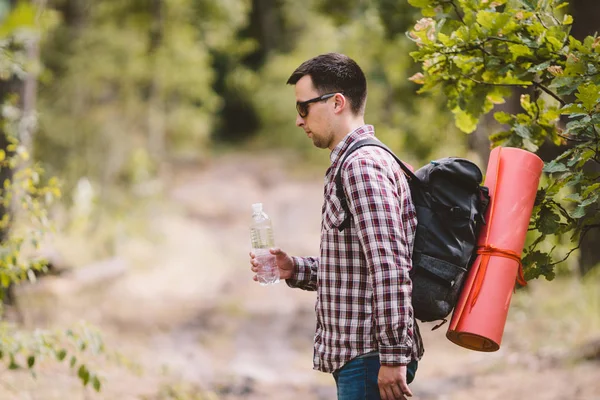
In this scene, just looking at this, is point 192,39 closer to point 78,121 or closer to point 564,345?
point 78,121

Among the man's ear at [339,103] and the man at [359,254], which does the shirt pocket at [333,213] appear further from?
the man's ear at [339,103]

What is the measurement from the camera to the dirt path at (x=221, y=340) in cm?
588

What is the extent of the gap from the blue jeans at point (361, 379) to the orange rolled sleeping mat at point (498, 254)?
0.33 metres

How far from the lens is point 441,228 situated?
2.35 meters

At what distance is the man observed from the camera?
219cm

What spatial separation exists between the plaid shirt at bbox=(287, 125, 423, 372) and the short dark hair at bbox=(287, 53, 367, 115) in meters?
0.15

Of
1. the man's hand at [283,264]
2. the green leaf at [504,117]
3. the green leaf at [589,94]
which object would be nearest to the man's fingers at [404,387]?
the man's hand at [283,264]

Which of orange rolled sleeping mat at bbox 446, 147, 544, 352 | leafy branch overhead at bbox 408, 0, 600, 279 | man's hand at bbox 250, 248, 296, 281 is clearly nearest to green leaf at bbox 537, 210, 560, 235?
leafy branch overhead at bbox 408, 0, 600, 279

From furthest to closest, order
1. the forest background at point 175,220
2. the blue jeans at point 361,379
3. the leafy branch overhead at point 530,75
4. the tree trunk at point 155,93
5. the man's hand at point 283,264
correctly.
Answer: the tree trunk at point 155,93 < the forest background at point 175,220 < the man's hand at point 283,264 < the leafy branch overhead at point 530,75 < the blue jeans at point 361,379

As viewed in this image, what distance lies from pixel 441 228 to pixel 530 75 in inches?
32.1

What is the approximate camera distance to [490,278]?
239 cm

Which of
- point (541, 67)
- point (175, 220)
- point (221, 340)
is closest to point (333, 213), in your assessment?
point (541, 67)

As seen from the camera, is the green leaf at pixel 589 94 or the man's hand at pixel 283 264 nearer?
the green leaf at pixel 589 94

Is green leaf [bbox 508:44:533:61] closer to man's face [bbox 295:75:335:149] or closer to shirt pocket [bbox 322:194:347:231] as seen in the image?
man's face [bbox 295:75:335:149]
